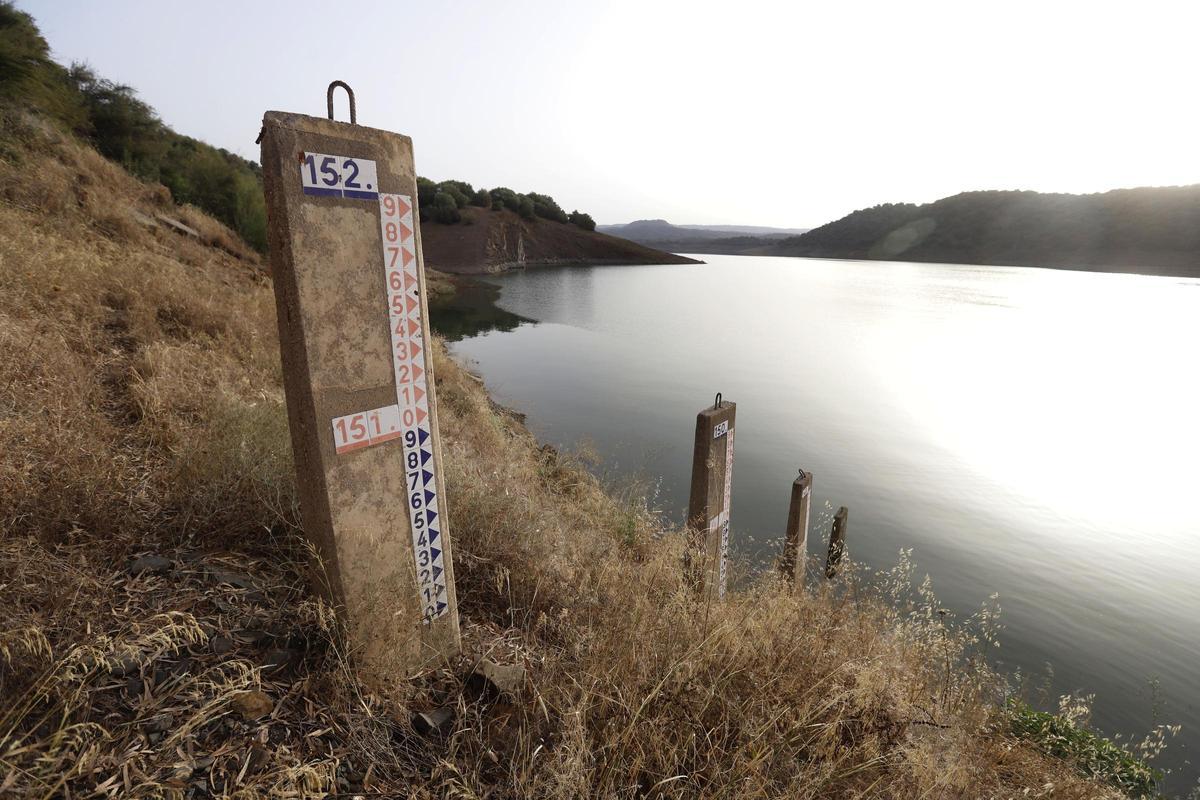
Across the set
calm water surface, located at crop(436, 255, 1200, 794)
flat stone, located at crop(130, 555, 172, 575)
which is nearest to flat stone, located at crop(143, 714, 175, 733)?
flat stone, located at crop(130, 555, 172, 575)

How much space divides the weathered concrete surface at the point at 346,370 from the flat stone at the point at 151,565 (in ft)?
2.28

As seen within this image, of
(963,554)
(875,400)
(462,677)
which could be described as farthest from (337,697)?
(875,400)

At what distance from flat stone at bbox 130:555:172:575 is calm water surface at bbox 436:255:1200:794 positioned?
5392mm

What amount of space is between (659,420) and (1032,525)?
616 cm

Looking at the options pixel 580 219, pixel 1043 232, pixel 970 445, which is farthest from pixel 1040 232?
pixel 970 445

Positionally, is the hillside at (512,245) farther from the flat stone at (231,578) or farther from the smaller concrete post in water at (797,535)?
the flat stone at (231,578)

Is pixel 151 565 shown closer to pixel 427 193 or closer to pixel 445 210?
pixel 445 210

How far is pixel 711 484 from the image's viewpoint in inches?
165

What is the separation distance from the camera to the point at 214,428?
3246 mm

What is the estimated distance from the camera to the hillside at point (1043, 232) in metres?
72.8

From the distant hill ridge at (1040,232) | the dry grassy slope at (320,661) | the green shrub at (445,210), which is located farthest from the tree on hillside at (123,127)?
the distant hill ridge at (1040,232)

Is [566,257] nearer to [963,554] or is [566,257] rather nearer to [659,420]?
[659,420]

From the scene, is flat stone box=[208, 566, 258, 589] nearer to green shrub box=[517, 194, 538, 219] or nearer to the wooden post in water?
the wooden post in water

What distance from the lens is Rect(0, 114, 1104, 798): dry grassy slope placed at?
5.25ft
